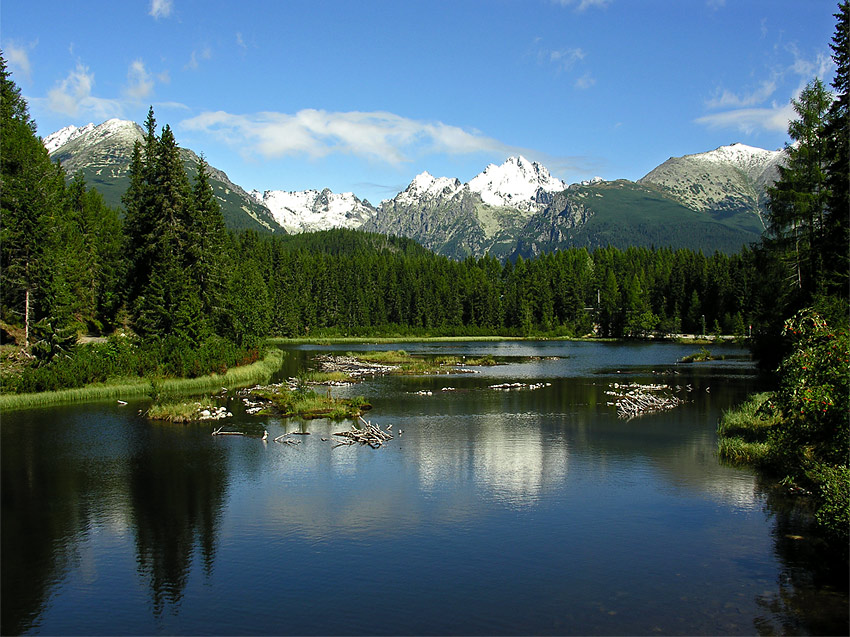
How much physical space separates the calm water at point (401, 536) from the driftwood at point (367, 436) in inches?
49.3

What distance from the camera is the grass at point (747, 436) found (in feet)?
116

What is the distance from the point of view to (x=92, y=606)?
64.0 feet

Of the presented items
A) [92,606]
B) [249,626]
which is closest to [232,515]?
[92,606]

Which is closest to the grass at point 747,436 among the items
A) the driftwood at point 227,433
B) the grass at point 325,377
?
the driftwood at point 227,433

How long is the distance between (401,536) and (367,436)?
1789 centimetres

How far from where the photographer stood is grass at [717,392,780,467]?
35.4 meters

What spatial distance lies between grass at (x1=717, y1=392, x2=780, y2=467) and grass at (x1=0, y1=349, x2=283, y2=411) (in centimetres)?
4084

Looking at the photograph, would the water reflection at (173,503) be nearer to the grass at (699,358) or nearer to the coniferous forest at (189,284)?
the coniferous forest at (189,284)

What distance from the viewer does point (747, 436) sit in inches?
1574

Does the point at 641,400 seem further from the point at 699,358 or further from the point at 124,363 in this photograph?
the point at 699,358

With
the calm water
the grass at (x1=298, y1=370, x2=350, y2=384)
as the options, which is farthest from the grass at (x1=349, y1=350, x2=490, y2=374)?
the calm water

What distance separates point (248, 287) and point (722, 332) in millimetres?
118330

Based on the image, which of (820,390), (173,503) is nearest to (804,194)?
(820,390)

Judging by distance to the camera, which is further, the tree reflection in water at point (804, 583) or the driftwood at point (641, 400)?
the driftwood at point (641, 400)
